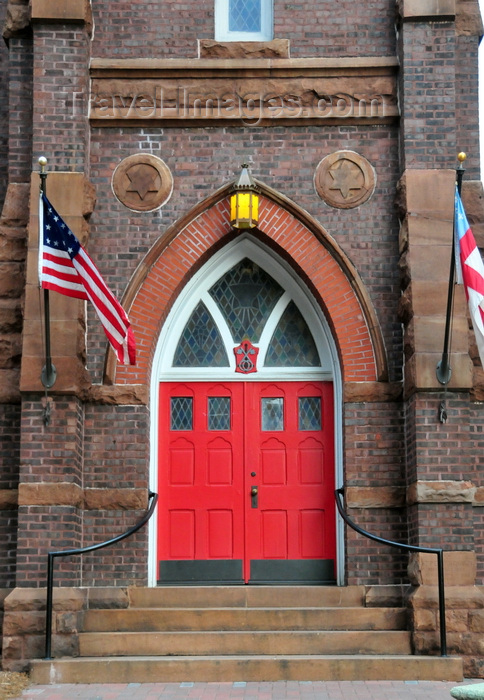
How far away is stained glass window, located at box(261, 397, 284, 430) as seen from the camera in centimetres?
1212

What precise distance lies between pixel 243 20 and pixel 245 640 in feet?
22.1

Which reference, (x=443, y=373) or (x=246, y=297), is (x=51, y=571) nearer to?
(x=246, y=297)

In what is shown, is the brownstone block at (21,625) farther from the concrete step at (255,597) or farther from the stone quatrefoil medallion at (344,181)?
the stone quatrefoil medallion at (344,181)

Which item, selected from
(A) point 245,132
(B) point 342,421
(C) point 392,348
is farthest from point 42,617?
(A) point 245,132

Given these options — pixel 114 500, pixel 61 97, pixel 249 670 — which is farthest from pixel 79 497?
pixel 61 97

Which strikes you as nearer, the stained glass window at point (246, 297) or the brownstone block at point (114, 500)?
the brownstone block at point (114, 500)

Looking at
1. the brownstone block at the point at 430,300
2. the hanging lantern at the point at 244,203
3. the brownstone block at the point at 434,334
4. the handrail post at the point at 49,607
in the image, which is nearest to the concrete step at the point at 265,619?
the handrail post at the point at 49,607

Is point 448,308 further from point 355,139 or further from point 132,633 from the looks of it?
point 132,633

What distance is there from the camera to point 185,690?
9609mm

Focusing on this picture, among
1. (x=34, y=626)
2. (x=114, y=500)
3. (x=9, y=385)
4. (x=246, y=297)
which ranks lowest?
(x=34, y=626)

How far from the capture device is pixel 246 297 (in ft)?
40.6

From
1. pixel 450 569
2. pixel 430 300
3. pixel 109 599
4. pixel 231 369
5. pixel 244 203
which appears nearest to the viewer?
pixel 450 569

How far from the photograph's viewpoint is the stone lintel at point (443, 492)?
1084 cm

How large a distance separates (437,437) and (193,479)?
2.68 metres
